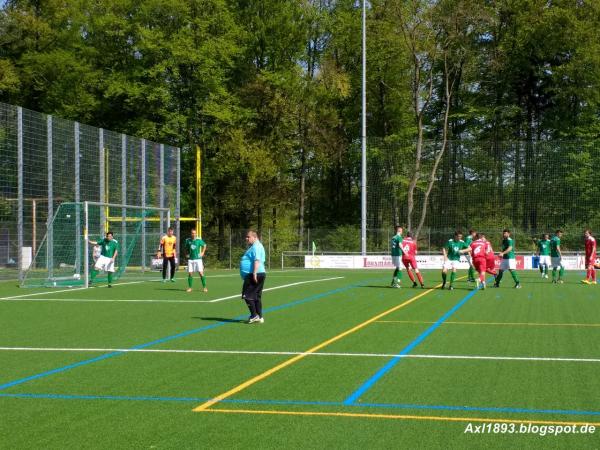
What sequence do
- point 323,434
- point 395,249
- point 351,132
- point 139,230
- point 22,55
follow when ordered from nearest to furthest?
point 323,434 → point 395,249 → point 139,230 → point 22,55 → point 351,132

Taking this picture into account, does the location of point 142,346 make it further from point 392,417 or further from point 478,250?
point 478,250

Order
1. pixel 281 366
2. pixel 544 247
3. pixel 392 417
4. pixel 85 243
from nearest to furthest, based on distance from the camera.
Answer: pixel 392 417, pixel 281 366, pixel 85 243, pixel 544 247

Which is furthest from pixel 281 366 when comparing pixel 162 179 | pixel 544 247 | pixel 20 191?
pixel 162 179

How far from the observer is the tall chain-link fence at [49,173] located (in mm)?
26266

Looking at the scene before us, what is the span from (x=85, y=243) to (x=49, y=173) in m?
3.36

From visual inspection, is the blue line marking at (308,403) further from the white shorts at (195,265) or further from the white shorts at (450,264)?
the white shorts at (450,264)

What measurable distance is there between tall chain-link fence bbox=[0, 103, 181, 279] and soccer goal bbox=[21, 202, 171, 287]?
1.76 ft

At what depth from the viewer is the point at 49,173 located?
28344 millimetres

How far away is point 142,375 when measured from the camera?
962 centimetres

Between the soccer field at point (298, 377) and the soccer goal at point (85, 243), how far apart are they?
8.50 meters

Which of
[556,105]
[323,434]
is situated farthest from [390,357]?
[556,105]

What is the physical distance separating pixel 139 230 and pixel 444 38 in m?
28.7

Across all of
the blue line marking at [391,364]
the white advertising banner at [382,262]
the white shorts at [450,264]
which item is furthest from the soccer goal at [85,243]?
the blue line marking at [391,364]

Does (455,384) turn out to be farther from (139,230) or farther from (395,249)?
(139,230)
